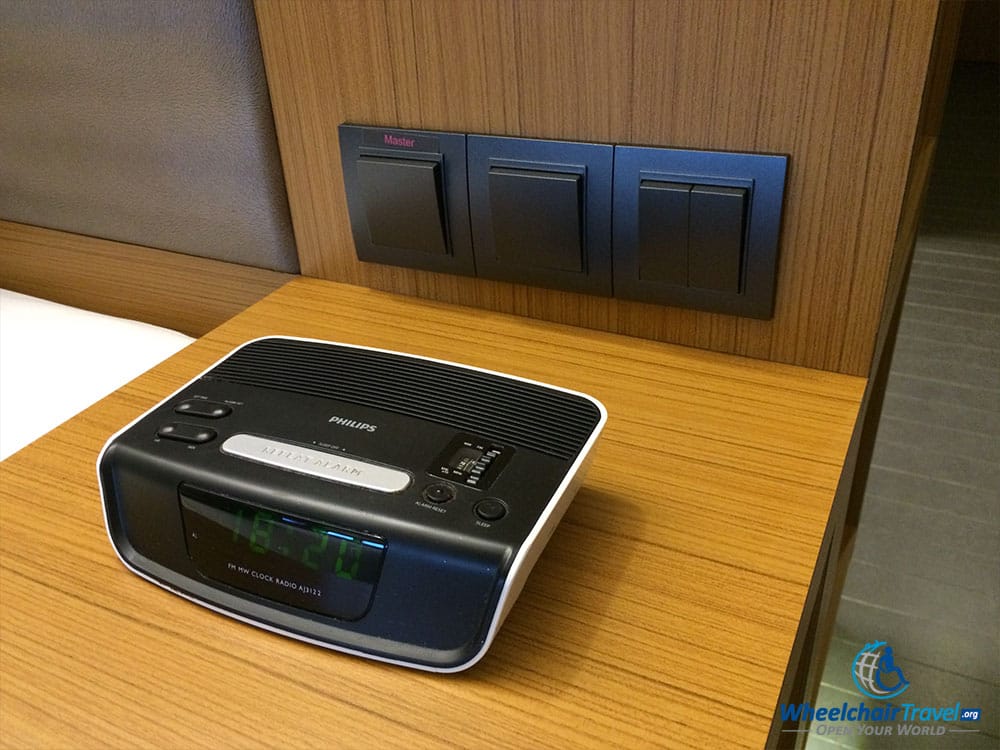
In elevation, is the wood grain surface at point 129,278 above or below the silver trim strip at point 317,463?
below

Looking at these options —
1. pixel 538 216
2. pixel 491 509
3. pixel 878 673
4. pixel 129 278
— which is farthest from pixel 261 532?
pixel 878 673

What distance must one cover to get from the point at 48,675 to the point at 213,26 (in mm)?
505

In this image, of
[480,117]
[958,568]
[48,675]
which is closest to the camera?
[48,675]

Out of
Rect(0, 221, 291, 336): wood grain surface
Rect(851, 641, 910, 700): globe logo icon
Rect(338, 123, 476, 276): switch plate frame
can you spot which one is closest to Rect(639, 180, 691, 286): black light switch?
Rect(338, 123, 476, 276): switch plate frame

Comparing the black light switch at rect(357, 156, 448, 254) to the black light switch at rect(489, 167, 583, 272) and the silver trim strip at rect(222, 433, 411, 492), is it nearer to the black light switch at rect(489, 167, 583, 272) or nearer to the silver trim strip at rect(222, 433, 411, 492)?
the black light switch at rect(489, 167, 583, 272)

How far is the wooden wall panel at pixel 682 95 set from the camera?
0.49 m

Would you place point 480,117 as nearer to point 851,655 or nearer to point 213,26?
point 213,26

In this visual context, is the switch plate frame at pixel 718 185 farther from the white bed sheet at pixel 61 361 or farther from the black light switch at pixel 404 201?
the white bed sheet at pixel 61 361

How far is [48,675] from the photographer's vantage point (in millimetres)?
406

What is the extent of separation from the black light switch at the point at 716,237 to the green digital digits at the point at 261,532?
1.08 ft

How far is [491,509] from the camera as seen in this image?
0.40 meters

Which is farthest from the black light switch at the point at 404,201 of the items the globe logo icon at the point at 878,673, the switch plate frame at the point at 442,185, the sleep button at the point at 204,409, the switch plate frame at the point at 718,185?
Result: the globe logo icon at the point at 878,673

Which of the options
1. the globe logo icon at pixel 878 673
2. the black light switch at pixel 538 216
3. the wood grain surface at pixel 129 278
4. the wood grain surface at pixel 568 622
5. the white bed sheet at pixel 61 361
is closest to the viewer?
the wood grain surface at pixel 568 622

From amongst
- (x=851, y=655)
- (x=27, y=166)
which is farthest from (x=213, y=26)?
(x=851, y=655)
